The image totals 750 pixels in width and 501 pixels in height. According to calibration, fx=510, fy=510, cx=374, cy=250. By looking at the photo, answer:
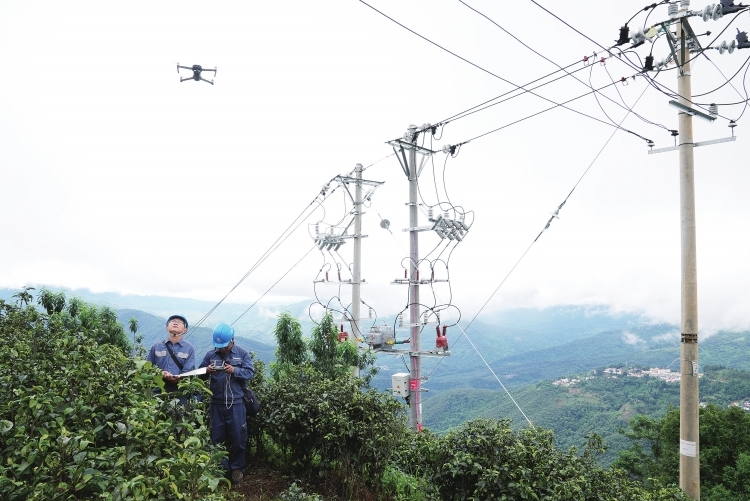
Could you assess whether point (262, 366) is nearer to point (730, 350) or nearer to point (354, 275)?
point (354, 275)

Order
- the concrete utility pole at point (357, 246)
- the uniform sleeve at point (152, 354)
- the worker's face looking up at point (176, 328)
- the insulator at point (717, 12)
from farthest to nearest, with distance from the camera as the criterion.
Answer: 1. the concrete utility pole at point (357, 246)
2. the insulator at point (717, 12)
3. the worker's face looking up at point (176, 328)
4. the uniform sleeve at point (152, 354)

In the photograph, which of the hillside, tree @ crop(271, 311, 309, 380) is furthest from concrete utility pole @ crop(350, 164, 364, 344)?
the hillside

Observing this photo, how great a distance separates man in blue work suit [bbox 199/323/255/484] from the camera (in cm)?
542

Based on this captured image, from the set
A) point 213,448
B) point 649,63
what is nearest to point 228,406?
point 213,448

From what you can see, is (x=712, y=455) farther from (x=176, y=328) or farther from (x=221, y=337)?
(x=176, y=328)

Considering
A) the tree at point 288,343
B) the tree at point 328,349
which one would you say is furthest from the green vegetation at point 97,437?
the tree at point 328,349

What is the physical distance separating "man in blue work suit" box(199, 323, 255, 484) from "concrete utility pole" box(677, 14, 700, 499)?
720 cm

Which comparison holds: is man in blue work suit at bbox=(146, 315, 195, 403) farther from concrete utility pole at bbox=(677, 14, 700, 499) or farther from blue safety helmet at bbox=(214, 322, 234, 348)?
concrete utility pole at bbox=(677, 14, 700, 499)

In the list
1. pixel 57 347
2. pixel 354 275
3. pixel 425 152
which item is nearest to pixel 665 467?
pixel 354 275

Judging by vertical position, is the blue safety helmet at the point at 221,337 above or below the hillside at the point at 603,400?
above

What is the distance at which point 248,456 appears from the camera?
6.20 meters

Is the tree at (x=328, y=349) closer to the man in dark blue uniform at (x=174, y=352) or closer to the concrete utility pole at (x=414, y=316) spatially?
the concrete utility pole at (x=414, y=316)

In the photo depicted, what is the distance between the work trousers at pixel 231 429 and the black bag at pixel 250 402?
160 mm

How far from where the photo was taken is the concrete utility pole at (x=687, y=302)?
8398 mm
